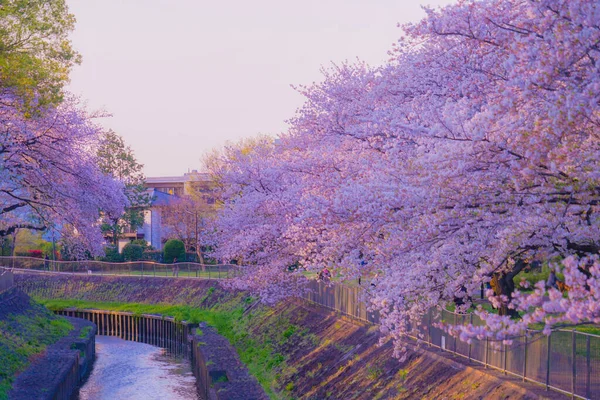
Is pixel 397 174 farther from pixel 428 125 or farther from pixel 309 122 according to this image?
pixel 309 122

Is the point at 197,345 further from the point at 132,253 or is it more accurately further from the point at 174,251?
the point at 132,253

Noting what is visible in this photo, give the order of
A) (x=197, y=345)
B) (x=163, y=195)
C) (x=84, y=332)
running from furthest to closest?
(x=163, y=195)
(x=84, y=332)
(x=197, y=345)

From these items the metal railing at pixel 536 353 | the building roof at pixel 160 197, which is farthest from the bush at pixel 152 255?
the metal railing at pixel 536 353

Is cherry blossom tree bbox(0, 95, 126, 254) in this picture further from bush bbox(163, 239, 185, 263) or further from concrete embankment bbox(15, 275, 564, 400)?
bush bbox(163, 239, 185, 263)

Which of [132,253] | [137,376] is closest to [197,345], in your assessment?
[137,376]

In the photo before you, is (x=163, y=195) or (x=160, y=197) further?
(x=163, y=195)

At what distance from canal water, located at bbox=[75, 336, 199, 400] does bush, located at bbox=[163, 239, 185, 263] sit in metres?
24.1

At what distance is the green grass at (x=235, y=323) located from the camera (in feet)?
93.1

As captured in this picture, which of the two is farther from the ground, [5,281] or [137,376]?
[5,281]


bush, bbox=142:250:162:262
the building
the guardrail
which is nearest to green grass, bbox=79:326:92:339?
the guardrail

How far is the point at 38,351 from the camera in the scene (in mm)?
31016

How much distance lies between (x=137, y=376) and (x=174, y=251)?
1385 inches

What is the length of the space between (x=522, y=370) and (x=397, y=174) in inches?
202

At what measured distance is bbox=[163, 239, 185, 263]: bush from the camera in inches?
2761
